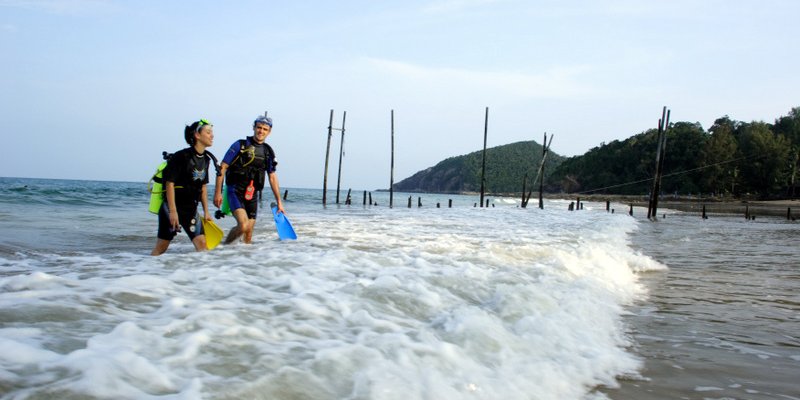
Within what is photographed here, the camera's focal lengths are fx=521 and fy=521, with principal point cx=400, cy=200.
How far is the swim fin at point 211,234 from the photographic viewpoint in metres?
6.55

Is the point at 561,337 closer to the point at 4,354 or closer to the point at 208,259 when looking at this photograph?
the point at 4,354

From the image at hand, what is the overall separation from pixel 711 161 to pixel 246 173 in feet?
269

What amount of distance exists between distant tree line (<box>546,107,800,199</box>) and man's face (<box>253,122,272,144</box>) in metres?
53.0

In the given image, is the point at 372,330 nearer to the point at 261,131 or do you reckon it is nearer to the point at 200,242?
the point at 200,242

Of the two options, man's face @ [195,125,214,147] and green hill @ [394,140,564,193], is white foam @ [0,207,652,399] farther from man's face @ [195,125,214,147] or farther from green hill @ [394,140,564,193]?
green hill @ [394,140,564,193]

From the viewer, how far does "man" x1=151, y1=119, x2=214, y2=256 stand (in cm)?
570

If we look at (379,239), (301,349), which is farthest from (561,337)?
(379,239)

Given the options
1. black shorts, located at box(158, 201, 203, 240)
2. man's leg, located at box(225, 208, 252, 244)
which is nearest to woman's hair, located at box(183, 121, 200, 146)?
black shorts, located at box(158, 201, 203, 240)

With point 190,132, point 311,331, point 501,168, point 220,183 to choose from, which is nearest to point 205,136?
point 190,132

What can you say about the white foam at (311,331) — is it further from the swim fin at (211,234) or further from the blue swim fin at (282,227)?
the blue swim fin at (282,227)

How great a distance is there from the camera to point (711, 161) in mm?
74500

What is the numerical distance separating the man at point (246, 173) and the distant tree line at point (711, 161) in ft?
174

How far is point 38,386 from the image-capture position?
78.4 inches

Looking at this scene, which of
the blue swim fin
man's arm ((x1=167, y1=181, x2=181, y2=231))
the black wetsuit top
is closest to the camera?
man's arm ((x1=167, y1=181, x2=181, y2=231))
